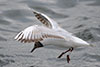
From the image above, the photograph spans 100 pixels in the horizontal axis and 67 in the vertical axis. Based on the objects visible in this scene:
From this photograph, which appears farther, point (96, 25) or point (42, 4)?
point (42, 4)

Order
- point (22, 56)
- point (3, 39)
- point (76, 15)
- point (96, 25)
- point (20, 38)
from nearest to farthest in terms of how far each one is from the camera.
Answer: point (20, 38) → point (22, 56) → point (3, 39) → point (96, 25) → point (76, 15)

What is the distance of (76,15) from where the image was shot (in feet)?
44.3

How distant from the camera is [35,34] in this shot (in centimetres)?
746

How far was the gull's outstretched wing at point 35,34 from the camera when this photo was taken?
7.38 metres

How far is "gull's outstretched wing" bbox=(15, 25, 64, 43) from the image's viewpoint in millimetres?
7375

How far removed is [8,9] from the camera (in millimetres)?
13688

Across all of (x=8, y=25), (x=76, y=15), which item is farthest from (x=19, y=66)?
(x=76, y=15)

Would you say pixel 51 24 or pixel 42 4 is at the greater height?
pixel 42 4

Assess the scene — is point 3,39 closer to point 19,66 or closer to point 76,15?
point 19,66

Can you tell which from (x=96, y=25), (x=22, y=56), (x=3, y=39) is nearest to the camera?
(x=22, y=56)

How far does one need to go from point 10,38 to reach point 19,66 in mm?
2271

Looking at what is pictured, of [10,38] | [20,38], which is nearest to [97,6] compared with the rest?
[10,38]

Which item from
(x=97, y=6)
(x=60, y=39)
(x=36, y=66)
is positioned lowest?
(x=36, y=66)

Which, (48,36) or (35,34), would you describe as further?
(48,36)
